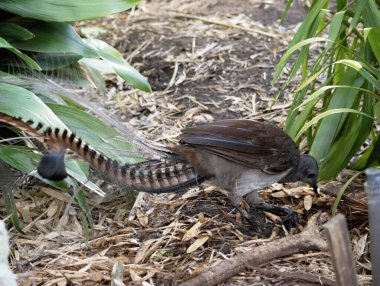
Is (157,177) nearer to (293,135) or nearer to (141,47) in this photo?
(293,135)

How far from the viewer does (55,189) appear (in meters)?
4.87

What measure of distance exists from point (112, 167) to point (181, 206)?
30.2 inches

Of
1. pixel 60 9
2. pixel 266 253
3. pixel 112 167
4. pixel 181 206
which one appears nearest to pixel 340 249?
pixel 266 253

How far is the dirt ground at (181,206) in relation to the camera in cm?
402

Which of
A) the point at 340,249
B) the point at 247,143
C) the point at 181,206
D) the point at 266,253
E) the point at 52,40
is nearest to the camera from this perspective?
the point at 340,249

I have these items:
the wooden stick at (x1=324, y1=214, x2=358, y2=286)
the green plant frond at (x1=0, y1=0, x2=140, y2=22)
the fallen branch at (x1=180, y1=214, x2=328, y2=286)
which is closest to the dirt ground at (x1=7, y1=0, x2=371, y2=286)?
the fallen branch at (x1=180, y1=214, x2=328, y2=286)

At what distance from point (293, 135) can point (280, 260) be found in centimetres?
100

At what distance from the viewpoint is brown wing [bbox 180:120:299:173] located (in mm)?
4426

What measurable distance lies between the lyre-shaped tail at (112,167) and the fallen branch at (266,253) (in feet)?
2.04

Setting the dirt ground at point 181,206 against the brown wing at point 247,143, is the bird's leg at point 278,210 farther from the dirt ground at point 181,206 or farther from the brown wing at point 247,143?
the brown wing at point 247,143

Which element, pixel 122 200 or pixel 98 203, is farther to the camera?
pixel 122 200

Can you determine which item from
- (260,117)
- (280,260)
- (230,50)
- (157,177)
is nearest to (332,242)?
(280,260)

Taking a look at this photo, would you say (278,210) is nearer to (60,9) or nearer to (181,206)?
(181,206)

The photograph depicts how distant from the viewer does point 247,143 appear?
14.6 feet
